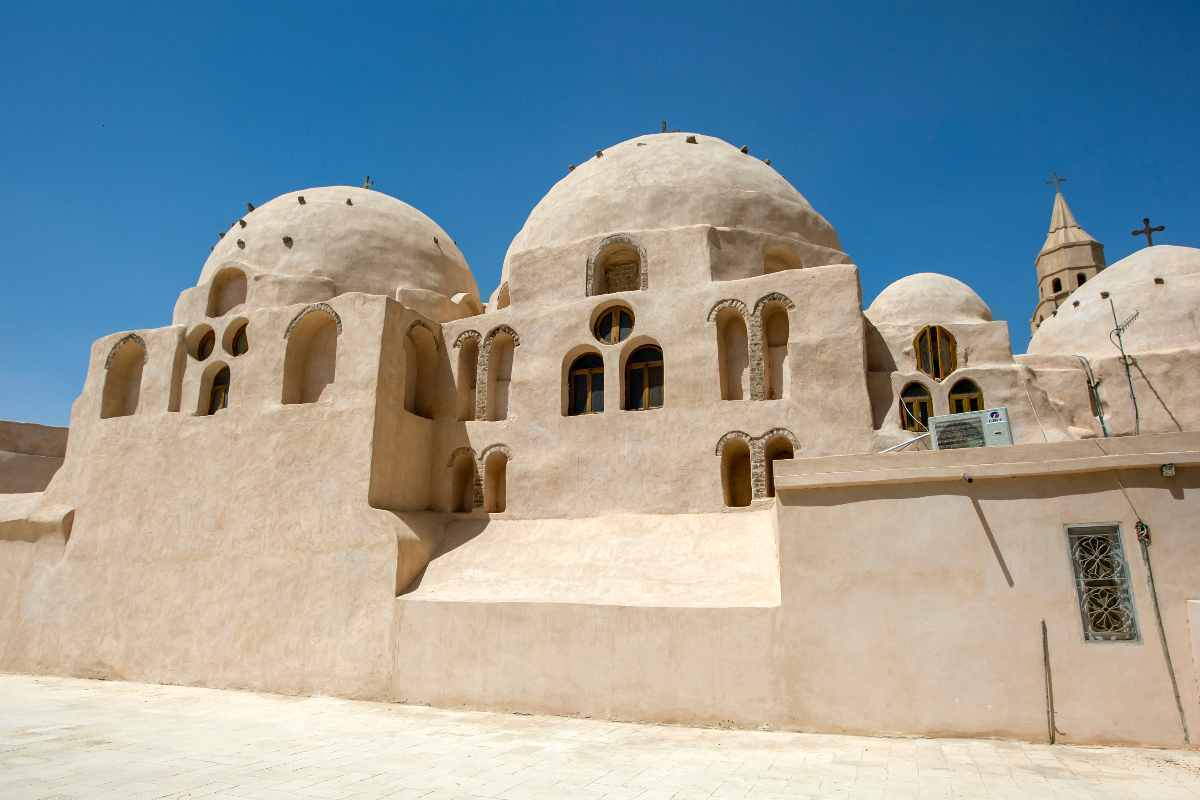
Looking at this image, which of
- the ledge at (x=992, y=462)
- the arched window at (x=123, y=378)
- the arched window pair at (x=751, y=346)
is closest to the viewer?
the ledge at (x=992, y=462)

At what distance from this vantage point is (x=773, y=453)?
1275cm

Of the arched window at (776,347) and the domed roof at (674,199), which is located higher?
the domed roof at (674,199)

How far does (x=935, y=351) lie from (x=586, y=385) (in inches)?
244

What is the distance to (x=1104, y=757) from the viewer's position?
7.18 meters

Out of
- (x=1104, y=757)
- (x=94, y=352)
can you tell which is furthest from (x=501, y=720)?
(x=94, y=352)

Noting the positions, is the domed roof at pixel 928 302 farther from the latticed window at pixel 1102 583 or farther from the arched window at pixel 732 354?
the latticed window at pixel 1102 583

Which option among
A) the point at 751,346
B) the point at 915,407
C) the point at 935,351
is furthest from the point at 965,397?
the point at 751,346

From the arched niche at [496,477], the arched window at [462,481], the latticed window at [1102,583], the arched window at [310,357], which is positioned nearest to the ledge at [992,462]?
the latticed window at [1102,583]

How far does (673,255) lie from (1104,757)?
1015 centimetres

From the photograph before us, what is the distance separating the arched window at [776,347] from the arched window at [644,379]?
6.40 ft

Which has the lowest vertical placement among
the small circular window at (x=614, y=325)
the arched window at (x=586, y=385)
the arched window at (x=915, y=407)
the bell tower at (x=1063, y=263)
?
the arched window at (x=915, y=407)

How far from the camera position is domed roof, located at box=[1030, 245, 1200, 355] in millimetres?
14961

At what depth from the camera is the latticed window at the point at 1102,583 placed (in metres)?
7.78

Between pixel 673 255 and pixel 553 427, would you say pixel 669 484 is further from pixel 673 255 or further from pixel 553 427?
pixel 673 255
